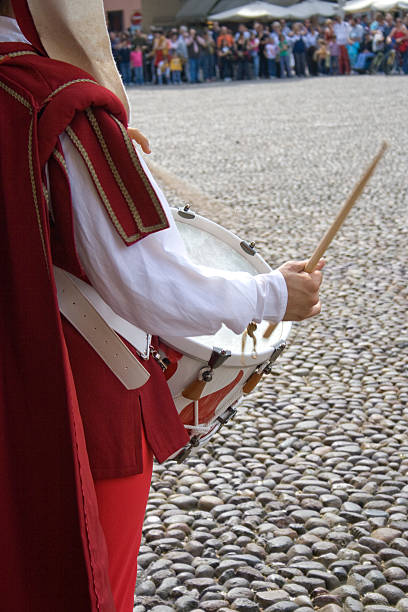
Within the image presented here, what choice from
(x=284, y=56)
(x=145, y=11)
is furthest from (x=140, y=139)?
(x=145, y=11)

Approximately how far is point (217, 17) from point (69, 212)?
109 ft

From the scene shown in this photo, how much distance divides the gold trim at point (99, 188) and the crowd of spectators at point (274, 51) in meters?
25.9

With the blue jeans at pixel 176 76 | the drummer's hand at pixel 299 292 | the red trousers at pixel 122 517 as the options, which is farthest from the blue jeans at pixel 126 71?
the red trousers at pixel 122 517

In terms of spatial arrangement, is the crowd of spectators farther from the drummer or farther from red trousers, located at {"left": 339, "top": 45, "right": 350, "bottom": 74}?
the drummer

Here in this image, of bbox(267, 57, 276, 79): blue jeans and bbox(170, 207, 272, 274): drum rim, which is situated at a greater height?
bbox(170, 207, 272, 274): drum rim

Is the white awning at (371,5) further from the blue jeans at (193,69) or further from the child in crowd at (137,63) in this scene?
the child in crowd at (137,63)

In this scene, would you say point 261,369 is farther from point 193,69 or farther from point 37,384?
point 193,69

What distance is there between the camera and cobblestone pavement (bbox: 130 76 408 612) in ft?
8.30

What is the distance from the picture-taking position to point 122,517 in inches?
60.0

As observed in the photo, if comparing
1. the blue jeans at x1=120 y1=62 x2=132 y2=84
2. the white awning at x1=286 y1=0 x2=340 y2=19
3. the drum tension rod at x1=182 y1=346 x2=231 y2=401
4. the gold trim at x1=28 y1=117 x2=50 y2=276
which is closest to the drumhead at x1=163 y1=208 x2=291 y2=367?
the drum tension rod at x1=182 y1=346 x2=231 y2=401

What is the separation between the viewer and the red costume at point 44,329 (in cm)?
132

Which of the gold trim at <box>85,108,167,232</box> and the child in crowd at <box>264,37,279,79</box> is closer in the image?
the gold trim at <box>85,108,167,232</box>

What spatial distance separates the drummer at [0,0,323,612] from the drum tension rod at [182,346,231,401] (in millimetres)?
267

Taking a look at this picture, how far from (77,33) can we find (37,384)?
1.84 feet
